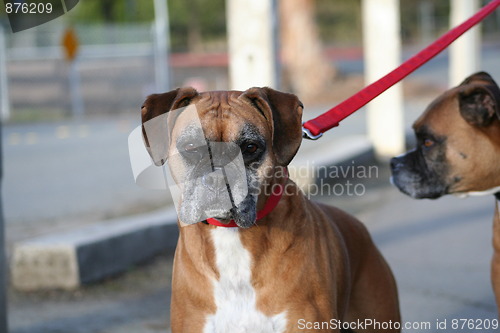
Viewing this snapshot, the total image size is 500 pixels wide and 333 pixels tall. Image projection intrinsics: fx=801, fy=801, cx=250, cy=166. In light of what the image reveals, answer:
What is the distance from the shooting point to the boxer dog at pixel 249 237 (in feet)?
10.7

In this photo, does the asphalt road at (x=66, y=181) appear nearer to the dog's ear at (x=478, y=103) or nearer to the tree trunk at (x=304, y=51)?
the dog's ear at (x=478, y=103)

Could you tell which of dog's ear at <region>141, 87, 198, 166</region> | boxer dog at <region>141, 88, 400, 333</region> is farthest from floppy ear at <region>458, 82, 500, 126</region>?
dog's ear at <region>141, 87, 198, 166</region>

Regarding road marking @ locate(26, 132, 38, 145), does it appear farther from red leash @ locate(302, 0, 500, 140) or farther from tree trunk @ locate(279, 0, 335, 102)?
red leash @ locate(302, 0, 500, 140)

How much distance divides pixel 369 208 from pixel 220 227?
5.50 meters

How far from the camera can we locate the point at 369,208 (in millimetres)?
8758

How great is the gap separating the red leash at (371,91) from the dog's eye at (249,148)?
67 centimetres

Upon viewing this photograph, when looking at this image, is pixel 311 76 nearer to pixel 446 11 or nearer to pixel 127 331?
pixel 127 331

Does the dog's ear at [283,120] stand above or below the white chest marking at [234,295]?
above

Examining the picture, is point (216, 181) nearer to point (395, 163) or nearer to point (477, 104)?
point (477, 104)

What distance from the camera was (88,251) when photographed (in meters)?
6.04

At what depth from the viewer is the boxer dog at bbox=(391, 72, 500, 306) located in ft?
14.4

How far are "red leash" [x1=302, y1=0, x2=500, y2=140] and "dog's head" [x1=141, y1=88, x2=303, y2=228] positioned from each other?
22.3 inches

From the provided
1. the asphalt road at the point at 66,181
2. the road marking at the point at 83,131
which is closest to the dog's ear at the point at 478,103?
the asphalt road at the point at 66,181

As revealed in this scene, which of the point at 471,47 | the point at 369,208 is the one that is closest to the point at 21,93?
the point at 471,47
